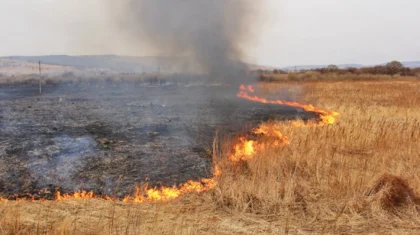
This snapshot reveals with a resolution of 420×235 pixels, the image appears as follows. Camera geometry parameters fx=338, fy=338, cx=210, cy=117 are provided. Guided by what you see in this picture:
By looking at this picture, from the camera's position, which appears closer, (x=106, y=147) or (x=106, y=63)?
(x=106, y=147)

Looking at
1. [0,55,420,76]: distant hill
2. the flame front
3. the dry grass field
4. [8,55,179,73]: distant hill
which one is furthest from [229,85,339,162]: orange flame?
[8,55,179,73]: distant hill

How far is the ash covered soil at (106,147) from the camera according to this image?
298 inches

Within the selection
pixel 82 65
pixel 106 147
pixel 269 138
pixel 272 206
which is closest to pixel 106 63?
pixel 82 65

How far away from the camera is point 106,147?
10.2 meters

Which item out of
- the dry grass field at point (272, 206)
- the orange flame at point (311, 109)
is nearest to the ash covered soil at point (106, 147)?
the dry grass field at point (272, 206)

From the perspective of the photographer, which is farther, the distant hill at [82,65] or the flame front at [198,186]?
the distant hill at [82,65]

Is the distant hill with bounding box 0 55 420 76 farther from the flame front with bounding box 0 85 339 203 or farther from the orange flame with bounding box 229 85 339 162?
the flame front with bounding box 0 85 339 203

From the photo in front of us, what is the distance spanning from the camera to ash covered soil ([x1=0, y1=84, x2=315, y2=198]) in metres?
7.56

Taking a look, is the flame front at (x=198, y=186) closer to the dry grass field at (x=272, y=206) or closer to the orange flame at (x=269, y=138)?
the orange flame at (x=269, y=138)

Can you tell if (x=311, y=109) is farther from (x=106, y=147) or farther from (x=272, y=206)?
(x=272, y=206)


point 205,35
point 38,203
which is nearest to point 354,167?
point 38,203

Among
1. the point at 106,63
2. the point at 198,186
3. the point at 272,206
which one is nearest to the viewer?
the point at 272,206

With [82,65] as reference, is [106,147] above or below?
below

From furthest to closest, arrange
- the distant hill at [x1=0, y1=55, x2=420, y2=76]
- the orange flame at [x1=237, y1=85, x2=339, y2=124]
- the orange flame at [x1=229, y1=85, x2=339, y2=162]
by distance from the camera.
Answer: the distant hill at [x1=0, y1=55, x2=420, y2=76] < the orange flame at [x1=237, y1=85, x2=339, y2=124] < the orange flame at [x1=229, y1=85, x2=339, y2=162]
